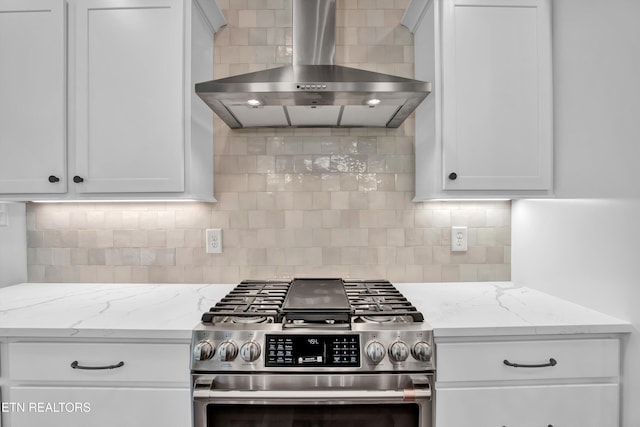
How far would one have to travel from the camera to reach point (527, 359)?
133cm

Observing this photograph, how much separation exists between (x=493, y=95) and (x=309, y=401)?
145 centimetres

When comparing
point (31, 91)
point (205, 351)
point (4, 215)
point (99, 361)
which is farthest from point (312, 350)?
point (4, 215)

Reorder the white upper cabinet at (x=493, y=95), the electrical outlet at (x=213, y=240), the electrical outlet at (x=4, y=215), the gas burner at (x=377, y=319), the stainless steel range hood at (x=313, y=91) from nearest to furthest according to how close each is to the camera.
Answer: the gas burner at (x=377, y=319), the stainless steel range hood at (x=313, y=91), the white upper cabinet at (x=493, y=95), the electrical outlet at (x=4, y=215), the electrical outlet at (x=213, y=240)

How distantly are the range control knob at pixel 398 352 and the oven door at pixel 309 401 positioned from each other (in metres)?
0.06

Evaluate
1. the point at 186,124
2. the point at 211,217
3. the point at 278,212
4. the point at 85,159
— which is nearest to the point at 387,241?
the point at 278,212

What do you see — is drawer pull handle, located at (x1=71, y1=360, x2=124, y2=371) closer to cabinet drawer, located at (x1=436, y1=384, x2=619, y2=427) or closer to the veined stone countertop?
the veined stone countertop

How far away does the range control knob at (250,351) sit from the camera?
127 cm

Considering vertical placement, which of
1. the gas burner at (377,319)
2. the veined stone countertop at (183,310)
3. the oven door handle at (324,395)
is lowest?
the oven door handle at (324,395)

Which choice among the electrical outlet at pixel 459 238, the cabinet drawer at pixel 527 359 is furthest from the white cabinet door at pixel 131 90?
the electrical outlet at pixel 459 238

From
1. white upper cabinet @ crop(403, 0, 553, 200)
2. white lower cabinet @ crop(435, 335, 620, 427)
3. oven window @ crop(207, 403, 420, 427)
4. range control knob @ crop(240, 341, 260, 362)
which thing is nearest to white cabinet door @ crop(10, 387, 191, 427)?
oven window @ crop(207, 403, 420, 427)

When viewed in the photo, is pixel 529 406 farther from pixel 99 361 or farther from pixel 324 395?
pixel 99 361

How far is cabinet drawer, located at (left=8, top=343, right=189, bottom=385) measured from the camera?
1.32 m

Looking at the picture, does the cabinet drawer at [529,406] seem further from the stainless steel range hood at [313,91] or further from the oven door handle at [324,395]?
the stainless steel range hood at [313,91]

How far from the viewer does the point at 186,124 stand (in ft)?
5.55
